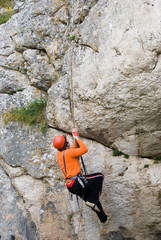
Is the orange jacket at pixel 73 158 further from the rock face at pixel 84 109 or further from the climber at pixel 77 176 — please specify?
the rock face at pixel 84 109

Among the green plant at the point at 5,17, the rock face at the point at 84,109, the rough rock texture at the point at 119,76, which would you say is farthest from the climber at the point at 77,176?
the green plant at the point at 5,17

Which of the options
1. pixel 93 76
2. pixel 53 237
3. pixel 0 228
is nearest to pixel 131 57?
pixel 93 76

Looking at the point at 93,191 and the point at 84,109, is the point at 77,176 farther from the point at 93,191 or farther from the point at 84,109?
the point at 84,109

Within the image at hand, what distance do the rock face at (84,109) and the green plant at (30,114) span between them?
150 mm

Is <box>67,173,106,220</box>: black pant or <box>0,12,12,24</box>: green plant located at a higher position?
<box>0,12,12,24</box>: green plant

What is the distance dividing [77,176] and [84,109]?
150 cm

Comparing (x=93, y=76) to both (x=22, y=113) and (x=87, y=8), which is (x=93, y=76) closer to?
(x=87, y=8)

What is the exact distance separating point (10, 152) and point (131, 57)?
3.88 metres

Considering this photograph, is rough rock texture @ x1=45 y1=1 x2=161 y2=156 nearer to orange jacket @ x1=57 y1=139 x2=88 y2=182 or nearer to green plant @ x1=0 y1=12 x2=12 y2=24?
orange jacket @ x1=57 y1=139 x2=88 y2=182

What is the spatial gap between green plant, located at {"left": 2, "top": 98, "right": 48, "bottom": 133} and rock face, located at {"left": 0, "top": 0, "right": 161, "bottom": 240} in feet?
0.49

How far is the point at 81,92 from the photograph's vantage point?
17.7ft

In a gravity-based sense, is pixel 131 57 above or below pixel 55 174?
above

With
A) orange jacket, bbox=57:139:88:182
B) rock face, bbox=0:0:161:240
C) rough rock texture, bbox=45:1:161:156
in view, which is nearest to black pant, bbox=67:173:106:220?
orange jacket, bbox=57:139:88:182

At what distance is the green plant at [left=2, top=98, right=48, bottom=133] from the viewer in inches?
250
